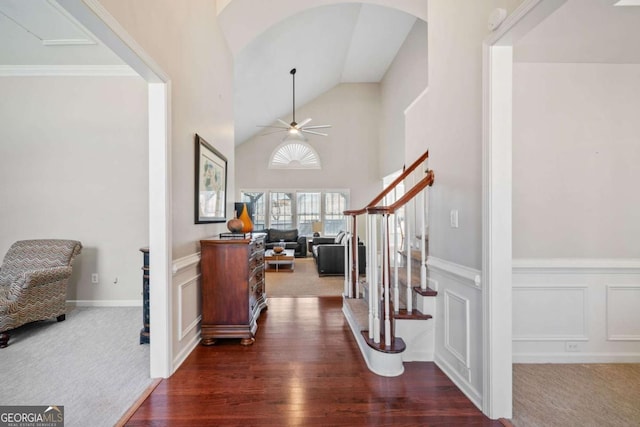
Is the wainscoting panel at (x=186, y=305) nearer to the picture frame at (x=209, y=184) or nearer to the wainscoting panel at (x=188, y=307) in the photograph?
the wainscoting panel at (x=188, y=307)

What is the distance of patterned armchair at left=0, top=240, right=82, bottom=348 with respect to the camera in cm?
249

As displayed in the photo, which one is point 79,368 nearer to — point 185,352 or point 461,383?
point 185,352

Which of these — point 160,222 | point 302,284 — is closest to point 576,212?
point 160,222

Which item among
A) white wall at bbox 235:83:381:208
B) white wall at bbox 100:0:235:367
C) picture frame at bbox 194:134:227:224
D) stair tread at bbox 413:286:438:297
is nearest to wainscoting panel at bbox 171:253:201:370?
white wall at bbox 100:0:235:367

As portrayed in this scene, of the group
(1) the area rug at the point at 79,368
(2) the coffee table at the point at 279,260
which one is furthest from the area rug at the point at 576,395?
(2) the coffee table at the point at 279,260

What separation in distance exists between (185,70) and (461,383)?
3167 millimetres

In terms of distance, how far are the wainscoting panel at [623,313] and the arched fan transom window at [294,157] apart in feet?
22.8

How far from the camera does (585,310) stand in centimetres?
218

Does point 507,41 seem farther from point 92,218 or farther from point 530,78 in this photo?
point 92,218

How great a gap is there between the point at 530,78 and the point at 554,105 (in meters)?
0.29

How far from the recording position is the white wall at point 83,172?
346cm

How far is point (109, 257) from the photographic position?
3.57 meters

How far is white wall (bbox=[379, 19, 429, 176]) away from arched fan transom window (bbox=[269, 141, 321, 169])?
2073mm

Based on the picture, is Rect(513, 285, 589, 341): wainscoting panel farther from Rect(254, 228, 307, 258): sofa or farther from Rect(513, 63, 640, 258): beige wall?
Rect(254, 228, 307, 258): sofa
